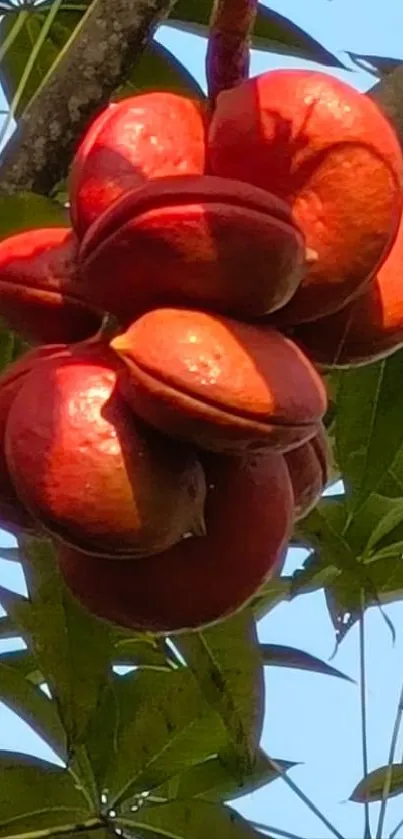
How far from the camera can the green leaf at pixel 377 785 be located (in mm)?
1089

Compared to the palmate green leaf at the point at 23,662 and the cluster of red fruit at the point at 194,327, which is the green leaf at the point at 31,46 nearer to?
the palmate green leaf at the point at 23,662

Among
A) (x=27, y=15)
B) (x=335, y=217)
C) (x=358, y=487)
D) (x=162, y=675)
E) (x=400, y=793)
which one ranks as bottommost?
(x=400, y=793)

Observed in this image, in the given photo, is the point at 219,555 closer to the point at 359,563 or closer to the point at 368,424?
the point at 368,424

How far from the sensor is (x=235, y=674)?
2.91 feet

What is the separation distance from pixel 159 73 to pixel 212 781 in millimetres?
427

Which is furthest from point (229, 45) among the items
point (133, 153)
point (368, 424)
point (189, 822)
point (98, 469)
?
point (189, 822)

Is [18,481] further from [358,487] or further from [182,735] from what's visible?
[182,735]

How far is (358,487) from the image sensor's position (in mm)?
817

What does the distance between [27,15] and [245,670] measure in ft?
1.25

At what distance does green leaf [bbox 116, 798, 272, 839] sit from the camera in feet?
3.12

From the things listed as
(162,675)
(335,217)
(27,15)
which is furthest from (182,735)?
(335,217)

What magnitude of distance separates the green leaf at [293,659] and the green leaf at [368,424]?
0.35 metres

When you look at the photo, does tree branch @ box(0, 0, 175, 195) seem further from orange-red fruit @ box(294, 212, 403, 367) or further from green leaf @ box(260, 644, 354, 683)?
green leaf @ box(260, 644, 354, 683)

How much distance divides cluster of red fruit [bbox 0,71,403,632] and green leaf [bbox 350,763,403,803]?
1.74 feet
